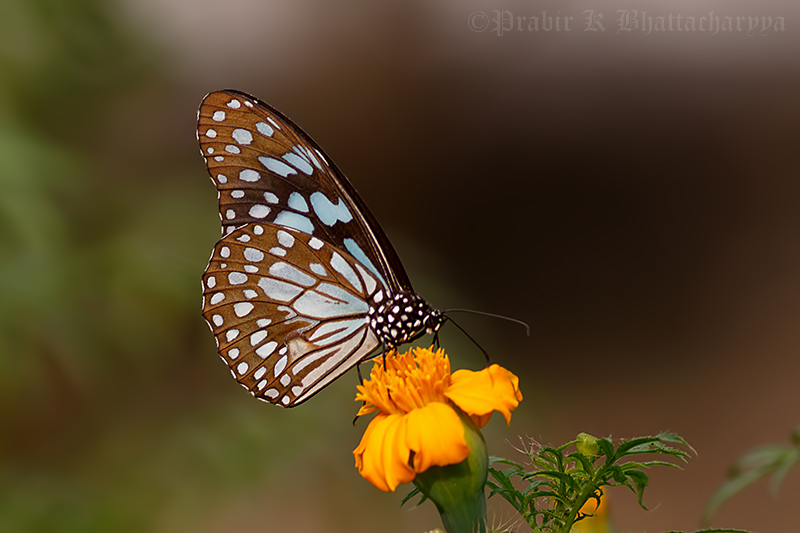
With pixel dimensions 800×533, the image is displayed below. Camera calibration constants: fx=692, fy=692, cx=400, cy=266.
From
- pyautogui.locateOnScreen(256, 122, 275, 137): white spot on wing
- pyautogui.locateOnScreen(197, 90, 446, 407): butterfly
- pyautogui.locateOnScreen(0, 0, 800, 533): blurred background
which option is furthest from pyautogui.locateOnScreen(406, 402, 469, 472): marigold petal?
pyautogui.locateOnScreen(0, 0, 800, 533): blurred background

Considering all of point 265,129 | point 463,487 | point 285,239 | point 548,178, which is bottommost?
point 463,487

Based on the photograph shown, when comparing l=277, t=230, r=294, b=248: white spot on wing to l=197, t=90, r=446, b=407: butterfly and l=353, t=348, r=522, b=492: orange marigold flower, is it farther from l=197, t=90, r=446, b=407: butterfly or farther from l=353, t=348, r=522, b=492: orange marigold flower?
l=353, t=348, r=522, b=492: orange marigold flower

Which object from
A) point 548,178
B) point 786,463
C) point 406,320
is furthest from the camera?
point 548,178

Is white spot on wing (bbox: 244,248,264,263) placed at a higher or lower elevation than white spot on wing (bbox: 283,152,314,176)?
lower

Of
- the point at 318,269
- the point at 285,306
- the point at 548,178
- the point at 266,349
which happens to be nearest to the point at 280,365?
the point at 266,349

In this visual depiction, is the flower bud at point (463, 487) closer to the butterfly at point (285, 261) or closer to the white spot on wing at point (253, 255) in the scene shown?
the butterfly at point (285, 261)

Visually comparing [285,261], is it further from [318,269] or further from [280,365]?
[280,365]
